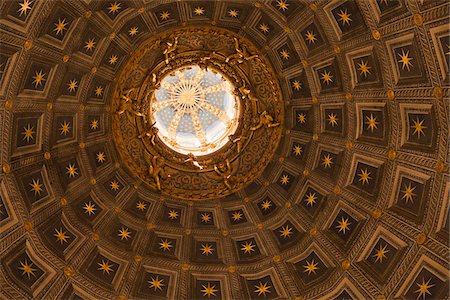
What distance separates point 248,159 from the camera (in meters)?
31.2

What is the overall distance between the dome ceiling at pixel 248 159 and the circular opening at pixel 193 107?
335cm

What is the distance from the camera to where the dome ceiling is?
83.0 ft

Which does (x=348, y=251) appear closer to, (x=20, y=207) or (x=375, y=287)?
(x=375, y=287)

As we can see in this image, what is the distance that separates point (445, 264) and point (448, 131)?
5.64 metres

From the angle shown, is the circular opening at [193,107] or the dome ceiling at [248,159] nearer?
the dome ceiling at [248,159]

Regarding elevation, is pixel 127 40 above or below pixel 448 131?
below

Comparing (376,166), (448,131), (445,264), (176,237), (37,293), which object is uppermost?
(448,131)

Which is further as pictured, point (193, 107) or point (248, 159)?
point (193, 107)

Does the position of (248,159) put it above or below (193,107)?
below

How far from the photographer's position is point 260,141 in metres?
30.9

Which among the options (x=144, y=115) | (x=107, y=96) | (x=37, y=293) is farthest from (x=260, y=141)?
(x=37, y=293)

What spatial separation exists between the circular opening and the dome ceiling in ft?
11.0

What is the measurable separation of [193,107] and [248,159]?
23.6 ft

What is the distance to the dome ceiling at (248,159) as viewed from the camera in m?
25.3
